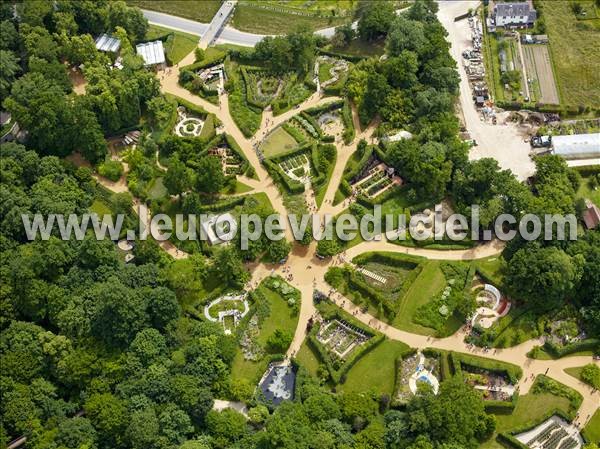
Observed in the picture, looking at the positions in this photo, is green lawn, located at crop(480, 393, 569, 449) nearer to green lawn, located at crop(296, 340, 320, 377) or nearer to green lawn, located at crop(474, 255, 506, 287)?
green lawn, located at crop(474, 255, 506, 287)

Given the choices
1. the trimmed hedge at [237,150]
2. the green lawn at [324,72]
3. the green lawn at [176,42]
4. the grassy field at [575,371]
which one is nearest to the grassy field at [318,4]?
the green lawn at [324,72]

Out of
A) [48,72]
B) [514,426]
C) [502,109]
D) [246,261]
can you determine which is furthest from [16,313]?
[502,109]

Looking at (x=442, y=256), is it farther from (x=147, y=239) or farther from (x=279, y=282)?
(x=147, y=239)

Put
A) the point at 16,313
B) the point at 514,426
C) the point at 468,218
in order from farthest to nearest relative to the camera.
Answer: the point at 468,218, the point at 16,313, the point at 514,426

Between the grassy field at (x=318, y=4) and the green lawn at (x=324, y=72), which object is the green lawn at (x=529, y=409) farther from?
the grassy field at (x=318, y=4)

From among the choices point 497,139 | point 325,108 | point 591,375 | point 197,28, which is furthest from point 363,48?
point 591,375

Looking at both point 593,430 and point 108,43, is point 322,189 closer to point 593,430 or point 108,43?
point 593,430
